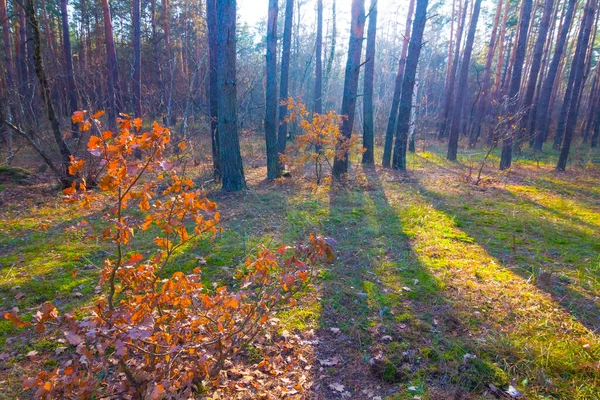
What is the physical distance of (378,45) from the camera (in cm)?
3581

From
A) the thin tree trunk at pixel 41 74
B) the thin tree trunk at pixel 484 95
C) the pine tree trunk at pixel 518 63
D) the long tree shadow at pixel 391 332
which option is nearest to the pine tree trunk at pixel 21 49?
the thin tree trunk at pixel 41 74

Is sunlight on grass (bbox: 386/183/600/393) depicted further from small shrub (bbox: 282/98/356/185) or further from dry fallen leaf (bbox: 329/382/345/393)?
small shrub (bbox: 282/98/356/185)

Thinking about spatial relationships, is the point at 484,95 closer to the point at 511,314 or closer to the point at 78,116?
the point at 511,314

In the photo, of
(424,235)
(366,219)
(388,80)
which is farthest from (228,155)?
(388,80)

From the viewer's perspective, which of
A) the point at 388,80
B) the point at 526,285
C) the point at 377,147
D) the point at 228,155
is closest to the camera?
the point at 526,285

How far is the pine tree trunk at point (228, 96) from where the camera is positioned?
7059 mm

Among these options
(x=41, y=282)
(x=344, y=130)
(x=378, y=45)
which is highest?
(x=378, y=45)

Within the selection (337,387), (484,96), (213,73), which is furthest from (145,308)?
(484,96)

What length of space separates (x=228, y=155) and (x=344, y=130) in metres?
4.01

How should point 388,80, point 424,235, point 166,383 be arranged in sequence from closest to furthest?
point 166,383 < point 424,235 < point 388,80

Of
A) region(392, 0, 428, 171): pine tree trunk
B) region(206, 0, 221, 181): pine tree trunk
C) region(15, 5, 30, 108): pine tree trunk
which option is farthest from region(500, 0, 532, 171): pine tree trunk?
region(15, 5, 30, 108): pine tree trunk

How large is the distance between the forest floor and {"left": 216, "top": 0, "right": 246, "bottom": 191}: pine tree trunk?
68 centimetres

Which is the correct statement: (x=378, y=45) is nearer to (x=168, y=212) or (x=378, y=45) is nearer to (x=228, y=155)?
(x=228, y=155)

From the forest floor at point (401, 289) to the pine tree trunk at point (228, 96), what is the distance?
68 centimetres
